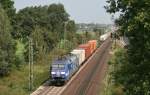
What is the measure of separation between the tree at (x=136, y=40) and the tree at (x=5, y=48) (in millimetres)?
42904

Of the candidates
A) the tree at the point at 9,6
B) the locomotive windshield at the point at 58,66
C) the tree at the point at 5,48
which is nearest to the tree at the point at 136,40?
the locomotive windshield at the point at 58,66

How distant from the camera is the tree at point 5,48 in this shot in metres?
61.9

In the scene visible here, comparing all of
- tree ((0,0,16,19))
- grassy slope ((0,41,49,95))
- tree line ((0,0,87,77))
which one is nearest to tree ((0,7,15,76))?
tree line ((0,0,87,77))

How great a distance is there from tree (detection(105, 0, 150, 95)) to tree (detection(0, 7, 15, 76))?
42.9m

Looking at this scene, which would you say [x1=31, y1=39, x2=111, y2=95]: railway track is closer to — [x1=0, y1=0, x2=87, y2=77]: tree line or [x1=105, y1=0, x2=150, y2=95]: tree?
[x1=0, y1=0, x2=87, y2=77]: tree line

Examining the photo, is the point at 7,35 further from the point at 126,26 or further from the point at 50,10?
the point at 50,10

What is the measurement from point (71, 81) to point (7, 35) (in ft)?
44.2

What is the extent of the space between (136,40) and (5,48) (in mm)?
46959

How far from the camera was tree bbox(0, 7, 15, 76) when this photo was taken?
2438 inches

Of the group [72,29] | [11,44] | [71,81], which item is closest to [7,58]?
[11,44]

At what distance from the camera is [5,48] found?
6462 centimetres

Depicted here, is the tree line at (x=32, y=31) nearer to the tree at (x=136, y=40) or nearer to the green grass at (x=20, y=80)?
the green grass at (x=20, y=80)

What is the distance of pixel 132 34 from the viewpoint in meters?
19.3

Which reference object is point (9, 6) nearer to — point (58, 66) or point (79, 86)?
point (79, 86)
